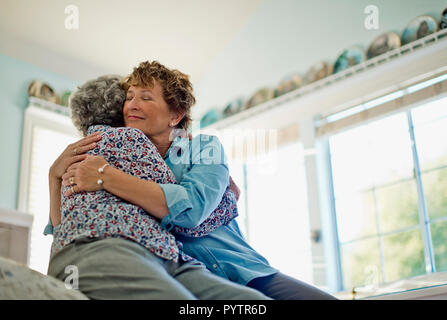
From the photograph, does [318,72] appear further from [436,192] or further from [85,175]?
[85,175]

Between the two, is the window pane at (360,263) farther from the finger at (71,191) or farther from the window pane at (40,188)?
the finger at (71,191)

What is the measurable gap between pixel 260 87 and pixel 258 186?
2.60 ft

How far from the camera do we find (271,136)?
13.6ft

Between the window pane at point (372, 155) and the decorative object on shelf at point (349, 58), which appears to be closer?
the window pane at point (372, 155)

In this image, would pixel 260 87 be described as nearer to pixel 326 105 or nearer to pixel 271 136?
pixel 271 136

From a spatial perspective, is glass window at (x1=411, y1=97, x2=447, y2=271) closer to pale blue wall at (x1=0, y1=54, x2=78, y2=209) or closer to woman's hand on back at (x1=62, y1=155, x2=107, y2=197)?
woman's hand on back at (x1=62, y1=155, x2=107, y2=197)

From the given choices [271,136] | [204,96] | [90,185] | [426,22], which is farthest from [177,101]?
[204,96]

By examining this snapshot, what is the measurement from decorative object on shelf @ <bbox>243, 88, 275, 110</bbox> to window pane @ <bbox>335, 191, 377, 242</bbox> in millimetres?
973

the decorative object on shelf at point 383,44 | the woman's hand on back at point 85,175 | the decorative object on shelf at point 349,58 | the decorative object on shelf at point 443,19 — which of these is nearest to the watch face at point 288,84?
the decorative object on shelf at point 349,58

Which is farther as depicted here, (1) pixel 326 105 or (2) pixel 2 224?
(1) pixel 326 105

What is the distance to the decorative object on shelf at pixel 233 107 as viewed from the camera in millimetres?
4398

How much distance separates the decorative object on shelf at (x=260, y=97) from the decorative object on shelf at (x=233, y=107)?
84 mm

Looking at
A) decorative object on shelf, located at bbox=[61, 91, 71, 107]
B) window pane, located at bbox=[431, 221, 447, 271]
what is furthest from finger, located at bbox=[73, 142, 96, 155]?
decorative object on shelf, located at bbox=[61, 91, 71, 107]

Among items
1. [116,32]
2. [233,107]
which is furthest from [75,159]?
[233,107]
